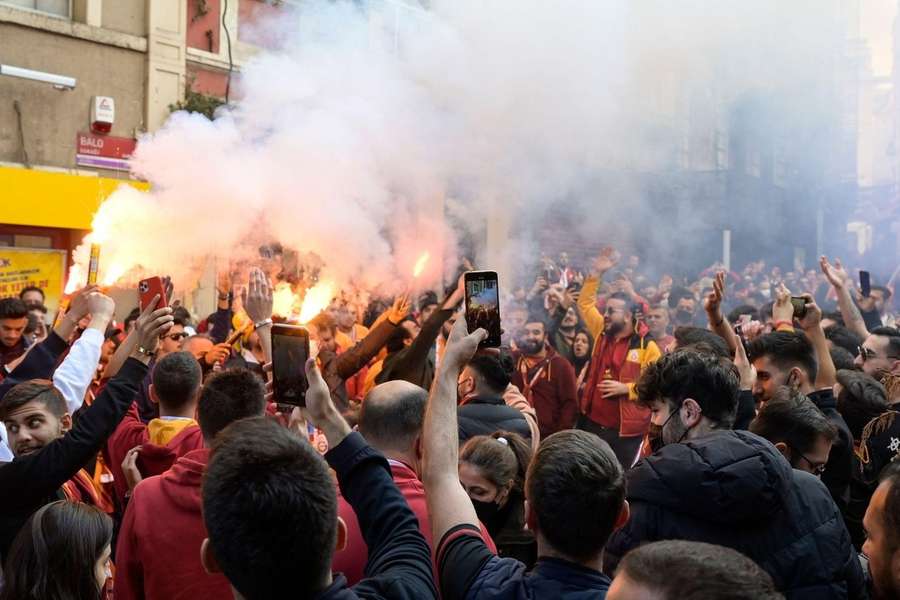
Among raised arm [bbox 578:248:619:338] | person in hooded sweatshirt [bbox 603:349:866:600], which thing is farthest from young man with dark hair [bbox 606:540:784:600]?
raised arm [bbox 578:248:619:338]

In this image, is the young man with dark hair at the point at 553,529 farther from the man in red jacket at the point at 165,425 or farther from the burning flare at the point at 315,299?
the burning flare at the point at 315,299

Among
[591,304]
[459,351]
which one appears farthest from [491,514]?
[591,304]

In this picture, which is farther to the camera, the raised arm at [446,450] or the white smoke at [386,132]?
the white smoke at [386,132]

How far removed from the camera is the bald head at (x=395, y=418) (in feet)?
9.92

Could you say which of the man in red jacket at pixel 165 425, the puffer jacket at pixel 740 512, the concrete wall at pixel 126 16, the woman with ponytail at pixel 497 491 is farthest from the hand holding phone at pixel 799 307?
the concrete wall at pixel 126 16

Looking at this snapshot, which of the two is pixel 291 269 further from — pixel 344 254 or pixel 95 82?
pixel 95 82

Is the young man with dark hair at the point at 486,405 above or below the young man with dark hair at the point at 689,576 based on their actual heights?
below

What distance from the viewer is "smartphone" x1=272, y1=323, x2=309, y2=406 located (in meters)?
3.15

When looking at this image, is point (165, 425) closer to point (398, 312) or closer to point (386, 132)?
point (398, 312)

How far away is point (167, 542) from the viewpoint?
8.83ft

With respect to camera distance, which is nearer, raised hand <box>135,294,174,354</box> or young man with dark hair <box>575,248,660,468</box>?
raised hand <box>135,294,174,354</box>

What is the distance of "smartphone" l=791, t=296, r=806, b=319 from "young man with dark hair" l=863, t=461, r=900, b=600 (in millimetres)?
3128

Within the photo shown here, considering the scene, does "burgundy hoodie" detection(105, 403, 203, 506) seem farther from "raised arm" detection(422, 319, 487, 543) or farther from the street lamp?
the street lamp

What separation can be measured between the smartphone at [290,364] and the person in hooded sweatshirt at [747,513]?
1.14m
